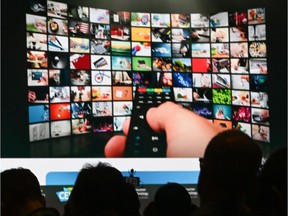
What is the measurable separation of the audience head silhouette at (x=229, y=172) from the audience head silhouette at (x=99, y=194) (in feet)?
0.72

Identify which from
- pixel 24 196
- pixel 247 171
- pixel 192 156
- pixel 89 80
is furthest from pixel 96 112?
pixel 247 171

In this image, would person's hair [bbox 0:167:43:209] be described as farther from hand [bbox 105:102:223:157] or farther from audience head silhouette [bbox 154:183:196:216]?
hand [bbox 105:102:223:157]

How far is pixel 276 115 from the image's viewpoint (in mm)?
3205

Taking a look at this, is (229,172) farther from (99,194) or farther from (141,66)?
(141,66)

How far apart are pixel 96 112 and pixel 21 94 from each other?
0.54 m

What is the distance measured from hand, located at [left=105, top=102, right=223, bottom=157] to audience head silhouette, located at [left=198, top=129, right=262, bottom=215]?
81.0 inches

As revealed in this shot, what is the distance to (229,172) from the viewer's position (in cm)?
114

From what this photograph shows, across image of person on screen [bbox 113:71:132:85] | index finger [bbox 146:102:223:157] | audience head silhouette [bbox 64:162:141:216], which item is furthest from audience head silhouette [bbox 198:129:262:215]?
image of person on screen [bbox 113:71:132:85]

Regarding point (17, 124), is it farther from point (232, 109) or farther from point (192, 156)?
point (232, 109)

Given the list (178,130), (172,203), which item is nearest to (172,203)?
(172,203)

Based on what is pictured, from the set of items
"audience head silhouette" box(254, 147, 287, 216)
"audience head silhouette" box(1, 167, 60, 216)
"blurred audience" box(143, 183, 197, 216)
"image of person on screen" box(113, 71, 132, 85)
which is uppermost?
"image of person on screen" box(113, 71, 132, 85)

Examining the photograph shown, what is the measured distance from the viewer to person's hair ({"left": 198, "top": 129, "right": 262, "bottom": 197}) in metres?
1.14

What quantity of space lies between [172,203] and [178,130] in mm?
1627

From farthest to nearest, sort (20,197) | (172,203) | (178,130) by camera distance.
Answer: (178,130) → (172,203) → (20,197)
